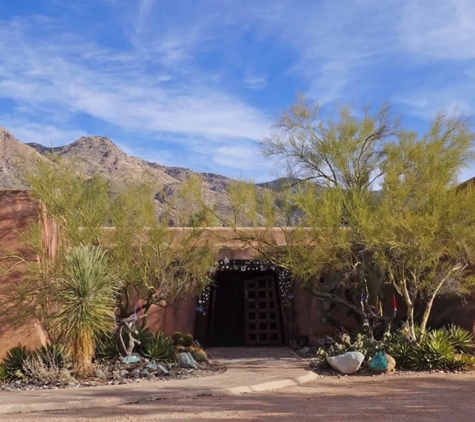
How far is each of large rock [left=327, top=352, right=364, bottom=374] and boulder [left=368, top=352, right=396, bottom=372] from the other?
23cm

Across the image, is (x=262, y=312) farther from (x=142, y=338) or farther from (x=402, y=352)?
(x=402, y=352)

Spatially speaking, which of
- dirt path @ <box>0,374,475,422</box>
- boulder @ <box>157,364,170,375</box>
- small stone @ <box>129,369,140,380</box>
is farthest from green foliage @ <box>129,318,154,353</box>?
dirt path @ <box>0,374,475,422</box>

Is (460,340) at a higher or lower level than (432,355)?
higher

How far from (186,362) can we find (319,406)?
13.9ft

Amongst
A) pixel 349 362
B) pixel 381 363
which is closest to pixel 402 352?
pixel 381 363

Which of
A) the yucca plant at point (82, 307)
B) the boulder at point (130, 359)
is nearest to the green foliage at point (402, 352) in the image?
the boulder at point (130, 359)

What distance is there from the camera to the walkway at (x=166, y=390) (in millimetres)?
9008

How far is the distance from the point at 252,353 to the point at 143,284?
419 cm

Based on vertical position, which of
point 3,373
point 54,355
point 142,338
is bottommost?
point 3,373

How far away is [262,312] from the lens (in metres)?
19.3

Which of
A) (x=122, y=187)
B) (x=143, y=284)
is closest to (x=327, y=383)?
(x=143, y=284)

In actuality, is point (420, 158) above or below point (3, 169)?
below

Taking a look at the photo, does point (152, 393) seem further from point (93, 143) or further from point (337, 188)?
point (93, 143)

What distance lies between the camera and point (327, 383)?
11266 mm
